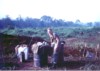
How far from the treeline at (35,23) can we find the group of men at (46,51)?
0.09 m

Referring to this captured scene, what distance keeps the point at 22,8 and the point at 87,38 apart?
810mm

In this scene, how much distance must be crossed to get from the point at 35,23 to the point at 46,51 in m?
0.34

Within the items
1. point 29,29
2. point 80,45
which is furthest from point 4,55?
point 80,45

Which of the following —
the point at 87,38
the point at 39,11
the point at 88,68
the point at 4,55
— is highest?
the point at 39,11

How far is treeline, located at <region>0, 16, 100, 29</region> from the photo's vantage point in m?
2.75

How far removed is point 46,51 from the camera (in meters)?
2.76

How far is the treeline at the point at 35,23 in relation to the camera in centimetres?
275

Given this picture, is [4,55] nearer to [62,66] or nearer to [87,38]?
[62,66]

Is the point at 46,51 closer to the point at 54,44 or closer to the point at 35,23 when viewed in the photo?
the point at 54,44

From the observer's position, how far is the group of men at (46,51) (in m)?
2.75

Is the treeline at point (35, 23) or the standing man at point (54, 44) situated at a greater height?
the treeline at point (35, 23)

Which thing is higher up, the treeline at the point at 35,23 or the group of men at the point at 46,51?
the treeline at the point at 35,23

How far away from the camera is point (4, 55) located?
2.75 metres

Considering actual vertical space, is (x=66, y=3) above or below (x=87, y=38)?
above
